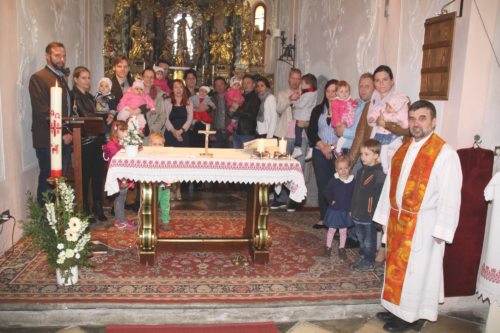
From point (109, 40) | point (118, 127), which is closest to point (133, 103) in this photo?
point (118, 127)

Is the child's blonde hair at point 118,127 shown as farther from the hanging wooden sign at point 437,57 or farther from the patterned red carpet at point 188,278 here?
the hanging wooden sign at point 437,57

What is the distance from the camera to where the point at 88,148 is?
5586 millimetres

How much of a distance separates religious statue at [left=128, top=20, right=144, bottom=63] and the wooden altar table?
929 cm

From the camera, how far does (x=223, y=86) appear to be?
806 cm

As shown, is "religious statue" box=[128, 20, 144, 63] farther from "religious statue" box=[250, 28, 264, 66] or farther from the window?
the window

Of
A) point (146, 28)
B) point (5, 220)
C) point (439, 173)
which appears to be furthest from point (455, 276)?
point (146, 28)

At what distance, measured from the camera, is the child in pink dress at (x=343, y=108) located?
5.32 meters

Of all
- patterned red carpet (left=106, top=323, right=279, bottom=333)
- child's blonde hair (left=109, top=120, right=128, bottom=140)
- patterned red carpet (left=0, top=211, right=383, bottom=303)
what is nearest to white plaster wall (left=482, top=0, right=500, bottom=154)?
patterned red carpet (left=0, top=211, right=383, bottom=303)

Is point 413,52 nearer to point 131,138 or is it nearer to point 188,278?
point 131,138

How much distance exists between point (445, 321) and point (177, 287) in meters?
2.22

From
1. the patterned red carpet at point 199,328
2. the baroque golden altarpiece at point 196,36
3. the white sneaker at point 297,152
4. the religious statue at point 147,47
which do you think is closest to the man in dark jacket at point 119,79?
the white sneaker at point 297,152

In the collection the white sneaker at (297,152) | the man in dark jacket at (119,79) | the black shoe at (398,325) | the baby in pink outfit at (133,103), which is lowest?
the black shoe at (398,325)

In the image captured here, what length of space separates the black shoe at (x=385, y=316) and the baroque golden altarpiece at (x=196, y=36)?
10.4 meters

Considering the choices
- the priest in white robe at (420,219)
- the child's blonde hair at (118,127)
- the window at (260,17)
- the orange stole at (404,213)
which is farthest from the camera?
the window at (260,17)
